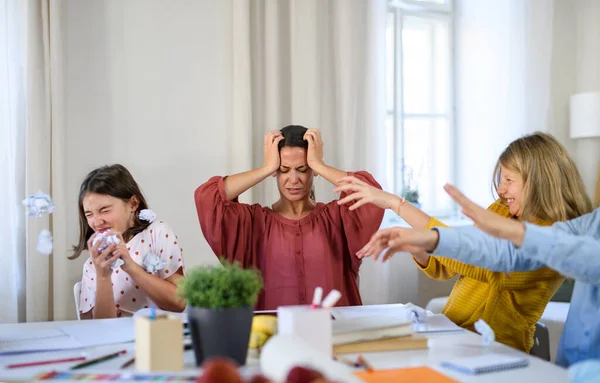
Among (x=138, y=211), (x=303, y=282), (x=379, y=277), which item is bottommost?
(x=379, y=277)

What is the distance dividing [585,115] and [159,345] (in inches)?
148

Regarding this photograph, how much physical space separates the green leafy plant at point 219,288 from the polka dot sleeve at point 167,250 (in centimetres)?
90

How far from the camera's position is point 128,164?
312cm

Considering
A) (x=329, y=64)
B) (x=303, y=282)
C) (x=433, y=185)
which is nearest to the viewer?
(x=303, y=282)

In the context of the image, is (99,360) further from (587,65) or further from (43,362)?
(587,65)

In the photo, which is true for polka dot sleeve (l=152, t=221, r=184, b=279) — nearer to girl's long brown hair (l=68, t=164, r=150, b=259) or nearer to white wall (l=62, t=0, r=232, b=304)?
girl's long brown hair (l=68, t=164, r=150, b=259)

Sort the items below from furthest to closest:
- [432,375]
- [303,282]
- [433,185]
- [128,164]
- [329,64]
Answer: [433,185], [329,64], [128,164], [303,282], [432,375]

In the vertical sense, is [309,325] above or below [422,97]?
below

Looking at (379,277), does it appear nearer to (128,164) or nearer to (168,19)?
(128,164)

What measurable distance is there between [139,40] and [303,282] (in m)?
1.70

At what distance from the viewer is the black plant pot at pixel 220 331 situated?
121 centimetres

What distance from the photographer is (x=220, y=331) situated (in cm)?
121

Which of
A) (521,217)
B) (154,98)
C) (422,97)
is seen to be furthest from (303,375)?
(422,97)

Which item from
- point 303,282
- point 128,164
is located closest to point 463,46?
point 128,164
